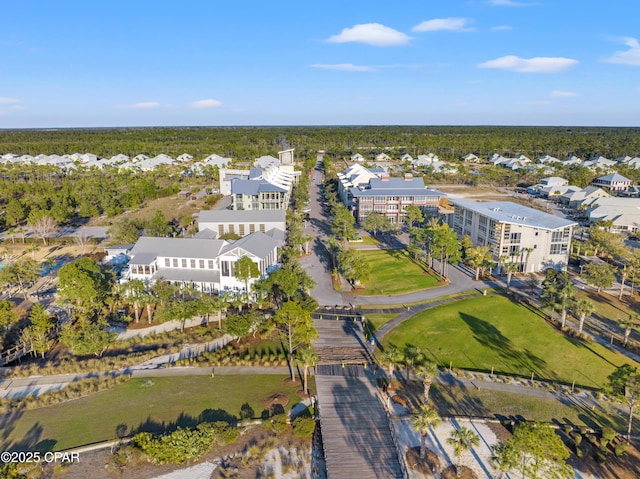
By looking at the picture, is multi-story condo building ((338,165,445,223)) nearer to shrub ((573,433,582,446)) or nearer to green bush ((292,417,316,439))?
shrub ((573,433,582,446))

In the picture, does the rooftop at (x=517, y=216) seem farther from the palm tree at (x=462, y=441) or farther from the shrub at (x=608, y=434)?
the palm tree at (x=462, y=441)

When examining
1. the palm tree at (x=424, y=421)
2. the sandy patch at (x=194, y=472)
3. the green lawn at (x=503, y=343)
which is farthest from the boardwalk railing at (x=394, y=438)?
the sandy patch at (x=194, y=472)

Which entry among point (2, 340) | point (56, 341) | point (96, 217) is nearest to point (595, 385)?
point (56, 341)

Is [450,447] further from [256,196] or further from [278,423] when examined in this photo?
[256,196]

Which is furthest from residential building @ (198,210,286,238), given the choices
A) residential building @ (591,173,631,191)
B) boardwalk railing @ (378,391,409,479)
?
residential building @ (591,173,631,191)

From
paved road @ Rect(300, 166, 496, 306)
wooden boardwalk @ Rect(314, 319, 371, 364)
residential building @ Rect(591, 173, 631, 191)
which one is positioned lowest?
wooden boardwalk @ Rect(314, 319, 371, 364)

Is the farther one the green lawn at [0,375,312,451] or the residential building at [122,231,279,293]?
the residential building at [122,231,279,293]

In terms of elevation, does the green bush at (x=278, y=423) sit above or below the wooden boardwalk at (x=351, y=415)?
above

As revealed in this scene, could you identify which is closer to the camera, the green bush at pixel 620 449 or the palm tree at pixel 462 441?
the palm tree at pixel 462 441
